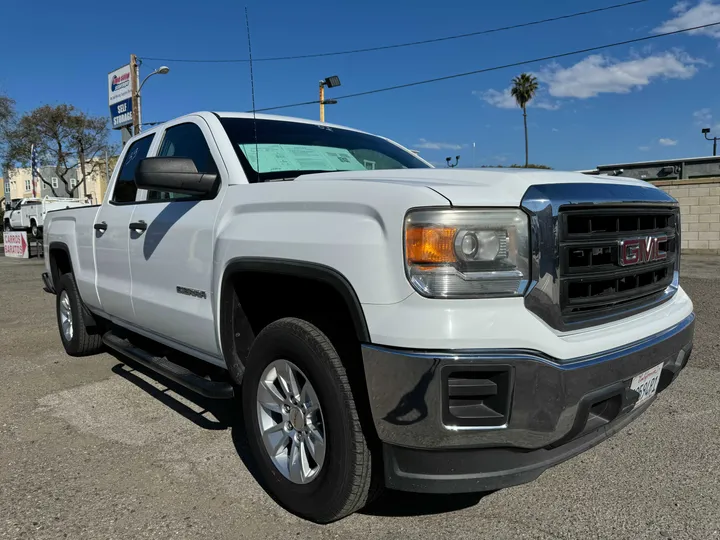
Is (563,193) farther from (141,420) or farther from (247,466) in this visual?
(141,420)

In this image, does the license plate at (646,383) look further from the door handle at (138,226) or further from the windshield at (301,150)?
the door handle at (138,226)

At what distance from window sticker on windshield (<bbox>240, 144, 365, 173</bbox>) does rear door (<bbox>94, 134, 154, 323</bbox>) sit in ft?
4.11

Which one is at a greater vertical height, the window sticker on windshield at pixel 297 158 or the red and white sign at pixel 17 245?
the window sticker on windshield at pixel 297 158

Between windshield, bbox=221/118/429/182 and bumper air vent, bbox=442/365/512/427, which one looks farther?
windshield, bbox=221/118/429/182

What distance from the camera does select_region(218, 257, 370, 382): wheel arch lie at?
207cm

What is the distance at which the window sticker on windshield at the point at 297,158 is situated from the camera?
3094 millimetres

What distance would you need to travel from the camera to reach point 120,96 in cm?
2522

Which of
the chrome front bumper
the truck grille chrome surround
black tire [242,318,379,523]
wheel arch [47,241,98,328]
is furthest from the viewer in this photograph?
wheel arch [47,241,98,328]

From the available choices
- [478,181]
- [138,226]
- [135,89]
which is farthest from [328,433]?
[135,89]

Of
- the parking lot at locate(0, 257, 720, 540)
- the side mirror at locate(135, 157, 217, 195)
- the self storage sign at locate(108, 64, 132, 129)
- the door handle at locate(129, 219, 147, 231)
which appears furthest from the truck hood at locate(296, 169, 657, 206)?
the self storage sign at locate(108, 64, 132, 129)

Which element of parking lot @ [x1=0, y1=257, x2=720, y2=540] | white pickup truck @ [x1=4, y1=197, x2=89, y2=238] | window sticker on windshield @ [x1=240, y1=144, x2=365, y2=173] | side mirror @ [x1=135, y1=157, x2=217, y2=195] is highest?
white pickup truck @ [x1=4, y1=197, x2=89, y2=238]

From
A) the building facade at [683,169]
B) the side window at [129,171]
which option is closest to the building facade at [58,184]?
the building facade at [683,169]

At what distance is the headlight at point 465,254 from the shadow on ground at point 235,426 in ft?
4.11

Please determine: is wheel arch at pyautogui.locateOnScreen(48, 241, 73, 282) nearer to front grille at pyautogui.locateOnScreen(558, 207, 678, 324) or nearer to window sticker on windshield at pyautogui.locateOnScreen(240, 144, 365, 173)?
window sticker on windshield at pyautogui.locateOnScreen(240, 144, 365, 173)
